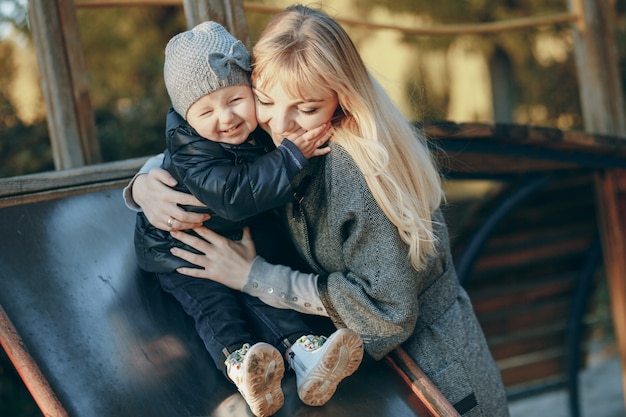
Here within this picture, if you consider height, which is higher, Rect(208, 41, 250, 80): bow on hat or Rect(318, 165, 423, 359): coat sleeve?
Rect(208, 41, 250, 80): bow on hat

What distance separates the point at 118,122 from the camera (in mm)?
6379

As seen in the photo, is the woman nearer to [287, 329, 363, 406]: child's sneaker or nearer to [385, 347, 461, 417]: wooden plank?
[385, 347, 461, 417]: wooden plank

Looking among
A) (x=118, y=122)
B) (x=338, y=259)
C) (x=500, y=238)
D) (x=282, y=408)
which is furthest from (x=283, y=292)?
(x=118, y=122)

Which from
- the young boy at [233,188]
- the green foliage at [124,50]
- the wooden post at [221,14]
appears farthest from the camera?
the green foliage at [124,50]

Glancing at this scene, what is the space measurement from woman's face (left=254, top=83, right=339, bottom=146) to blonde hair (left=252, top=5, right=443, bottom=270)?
0.02 m

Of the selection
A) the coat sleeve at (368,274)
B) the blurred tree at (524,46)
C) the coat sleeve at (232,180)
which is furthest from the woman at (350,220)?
the blurred tree at (524,46)

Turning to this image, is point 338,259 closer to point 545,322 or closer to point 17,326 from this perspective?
point 17,326

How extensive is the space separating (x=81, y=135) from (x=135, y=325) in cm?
139

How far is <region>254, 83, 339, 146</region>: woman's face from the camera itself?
7.43 ft

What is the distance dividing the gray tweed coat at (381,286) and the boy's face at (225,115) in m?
0.22

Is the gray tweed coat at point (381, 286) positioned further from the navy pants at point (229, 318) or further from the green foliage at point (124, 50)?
the green foliage at point (124, 50)

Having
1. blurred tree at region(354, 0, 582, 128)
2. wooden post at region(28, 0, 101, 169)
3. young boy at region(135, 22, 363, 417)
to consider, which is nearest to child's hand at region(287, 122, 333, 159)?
young boy at region(135, 22, 363, 417)

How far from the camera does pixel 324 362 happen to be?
2082 mm

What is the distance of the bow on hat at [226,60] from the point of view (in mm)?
2246
